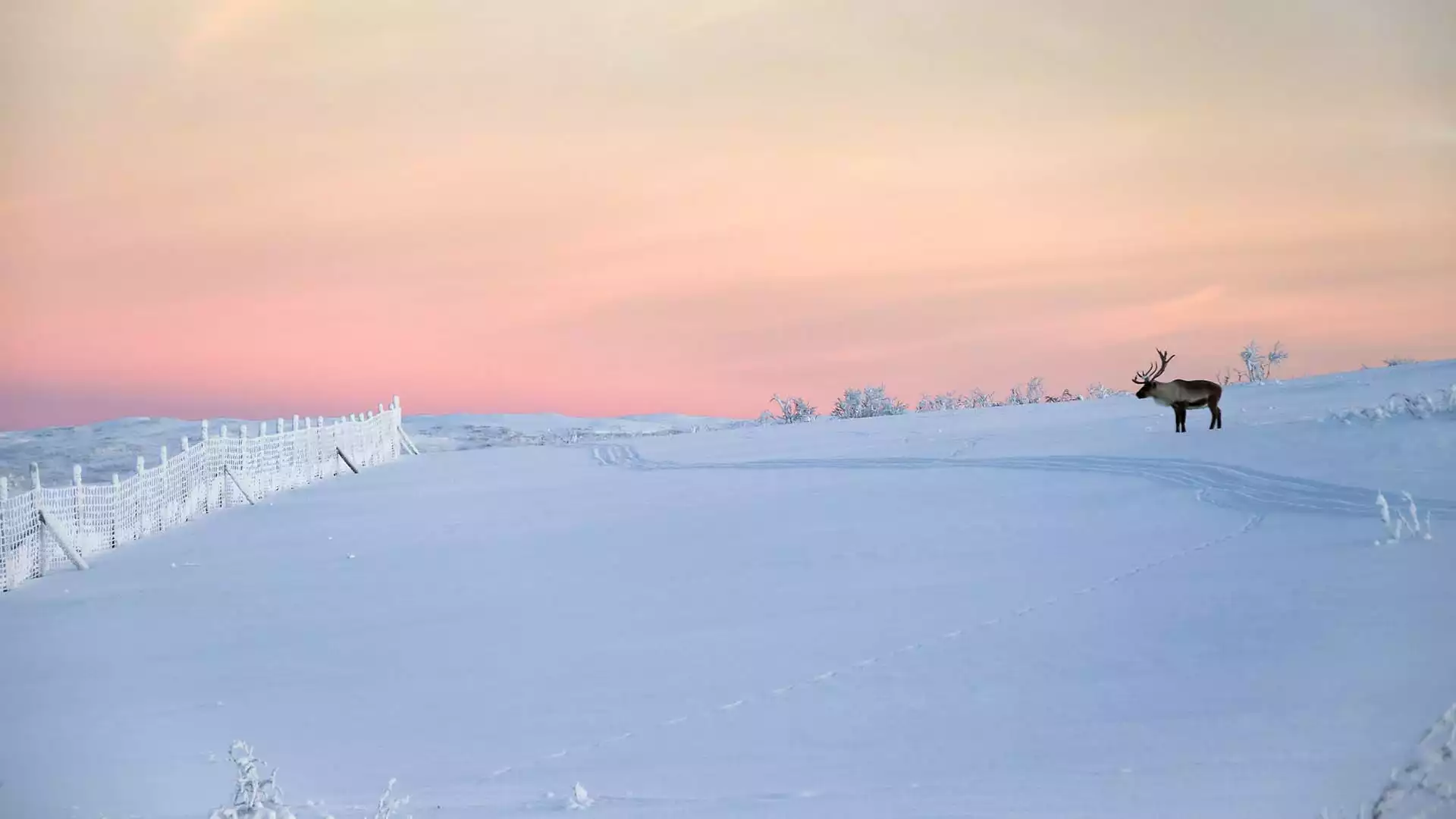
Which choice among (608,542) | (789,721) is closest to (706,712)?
(789,721)

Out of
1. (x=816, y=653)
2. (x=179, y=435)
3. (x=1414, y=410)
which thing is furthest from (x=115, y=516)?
(x=179, y=435)

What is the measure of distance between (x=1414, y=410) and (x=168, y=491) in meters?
18.6

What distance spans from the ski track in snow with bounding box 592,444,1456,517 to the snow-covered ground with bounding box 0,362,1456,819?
9cm

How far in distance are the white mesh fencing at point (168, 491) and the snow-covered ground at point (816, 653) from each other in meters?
1.35

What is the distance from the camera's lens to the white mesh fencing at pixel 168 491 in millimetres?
16344

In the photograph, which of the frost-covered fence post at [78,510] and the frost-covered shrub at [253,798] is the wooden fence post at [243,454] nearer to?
the frost-covered fence post at [78,510]

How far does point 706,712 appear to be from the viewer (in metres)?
6.87

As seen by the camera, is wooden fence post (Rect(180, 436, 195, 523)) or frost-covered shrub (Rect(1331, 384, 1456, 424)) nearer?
frost-covered shrub (Rect(1331, 384, 1456, 424))

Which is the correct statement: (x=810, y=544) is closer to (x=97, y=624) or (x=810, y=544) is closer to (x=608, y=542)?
(x=608, y=542)

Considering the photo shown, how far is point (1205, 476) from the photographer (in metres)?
14.6

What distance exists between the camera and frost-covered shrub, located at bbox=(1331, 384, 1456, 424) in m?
15.1

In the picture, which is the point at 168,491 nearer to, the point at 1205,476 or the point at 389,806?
the point at 1205,476

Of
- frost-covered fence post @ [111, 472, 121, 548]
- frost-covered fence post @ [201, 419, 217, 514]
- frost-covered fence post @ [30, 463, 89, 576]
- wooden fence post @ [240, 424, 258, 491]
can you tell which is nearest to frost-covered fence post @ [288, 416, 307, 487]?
wooden fence post @ [240, 424, 258, 491]

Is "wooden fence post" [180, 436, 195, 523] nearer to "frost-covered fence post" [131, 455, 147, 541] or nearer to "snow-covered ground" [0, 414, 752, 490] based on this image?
"frost-covered fence post" [131, 455, 147, 541]
